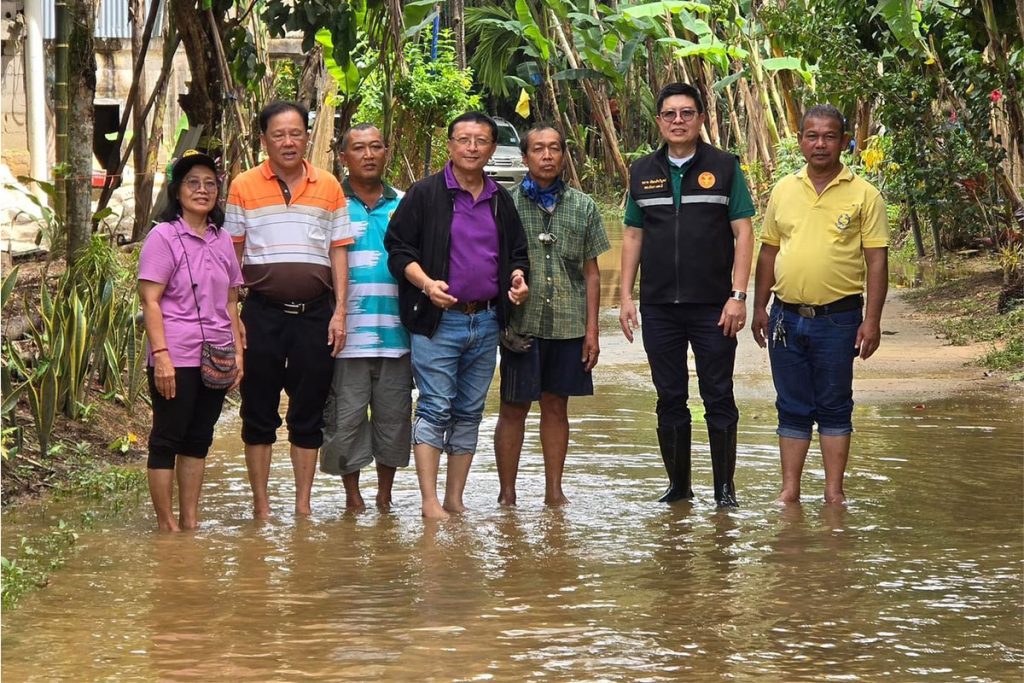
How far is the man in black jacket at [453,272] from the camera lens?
21.0 feet

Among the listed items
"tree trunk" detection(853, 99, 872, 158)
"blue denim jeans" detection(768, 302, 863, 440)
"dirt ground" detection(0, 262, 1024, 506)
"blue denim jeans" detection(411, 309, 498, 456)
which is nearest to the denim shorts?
"blue denim jeans" detection(411, 309, 498, 456)

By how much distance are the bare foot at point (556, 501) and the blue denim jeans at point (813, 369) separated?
1.03m

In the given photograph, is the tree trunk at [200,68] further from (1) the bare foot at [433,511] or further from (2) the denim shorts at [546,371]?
(1) the bare foot at [433,511]

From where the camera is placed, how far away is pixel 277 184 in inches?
250

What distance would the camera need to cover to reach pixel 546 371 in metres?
6.78

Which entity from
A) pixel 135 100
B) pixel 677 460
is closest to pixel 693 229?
pixel 677 460

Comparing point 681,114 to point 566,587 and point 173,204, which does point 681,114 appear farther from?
point 566,587

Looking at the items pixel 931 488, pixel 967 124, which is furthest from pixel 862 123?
pixel 931 488

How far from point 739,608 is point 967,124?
988cm

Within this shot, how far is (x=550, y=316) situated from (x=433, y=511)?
40.6 inches

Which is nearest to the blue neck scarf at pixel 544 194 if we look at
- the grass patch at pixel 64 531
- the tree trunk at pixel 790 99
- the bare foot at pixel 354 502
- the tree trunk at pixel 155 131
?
the bare foot at pixel 354 502

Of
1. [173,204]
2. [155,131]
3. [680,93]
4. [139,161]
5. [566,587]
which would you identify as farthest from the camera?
[155,131]

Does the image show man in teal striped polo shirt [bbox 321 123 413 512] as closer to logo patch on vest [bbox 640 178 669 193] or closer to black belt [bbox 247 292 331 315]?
black belt [bbox 247 292 331 315]

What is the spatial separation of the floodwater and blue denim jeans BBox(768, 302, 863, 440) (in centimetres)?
38
